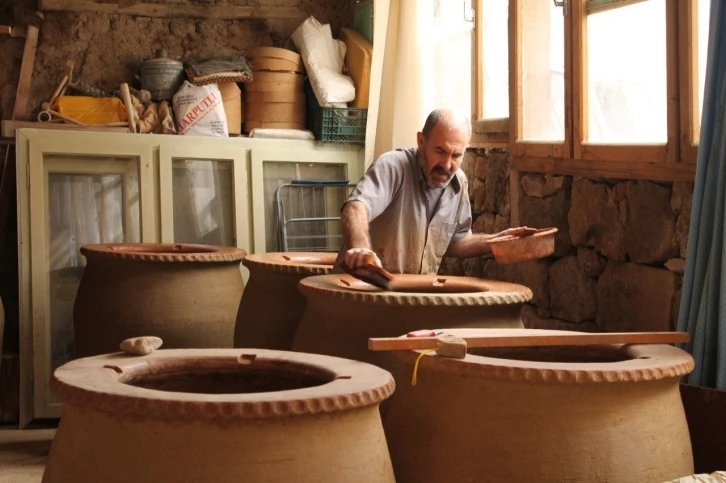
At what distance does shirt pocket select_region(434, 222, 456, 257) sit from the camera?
3.59m

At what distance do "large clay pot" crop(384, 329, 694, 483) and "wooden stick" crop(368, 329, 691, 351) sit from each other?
0.05 meters

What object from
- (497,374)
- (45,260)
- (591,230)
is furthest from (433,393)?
(45,260)

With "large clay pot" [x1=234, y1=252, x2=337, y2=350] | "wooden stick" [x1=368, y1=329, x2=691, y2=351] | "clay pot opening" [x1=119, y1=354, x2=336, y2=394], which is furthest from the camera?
"large clay pot" [x1=234, y1=252, x2=337, y2=350]

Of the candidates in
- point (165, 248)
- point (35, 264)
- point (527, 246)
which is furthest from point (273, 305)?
point (35, 264)

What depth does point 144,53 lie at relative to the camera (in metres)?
5.48

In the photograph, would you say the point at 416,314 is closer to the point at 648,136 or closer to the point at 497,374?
the point at 497,374

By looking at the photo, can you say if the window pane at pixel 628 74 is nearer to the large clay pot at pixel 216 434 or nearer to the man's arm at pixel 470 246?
the man's arm at pixel 470 246

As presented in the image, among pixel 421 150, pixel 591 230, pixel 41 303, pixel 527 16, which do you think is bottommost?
pixel 41 303

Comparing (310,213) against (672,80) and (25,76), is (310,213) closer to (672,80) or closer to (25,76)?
(25,76)

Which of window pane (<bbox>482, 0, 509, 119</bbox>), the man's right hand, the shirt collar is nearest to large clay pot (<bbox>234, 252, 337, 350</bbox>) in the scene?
the shirt collar

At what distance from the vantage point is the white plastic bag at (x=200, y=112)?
5184 millimetres

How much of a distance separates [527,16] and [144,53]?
2547 mm

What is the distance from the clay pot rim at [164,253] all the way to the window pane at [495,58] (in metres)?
1.31

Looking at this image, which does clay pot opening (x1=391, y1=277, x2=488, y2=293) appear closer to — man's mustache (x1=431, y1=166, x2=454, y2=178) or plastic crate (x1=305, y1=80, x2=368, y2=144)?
man's mustache (x1=431, y1=166, x2=454, y2=178)
